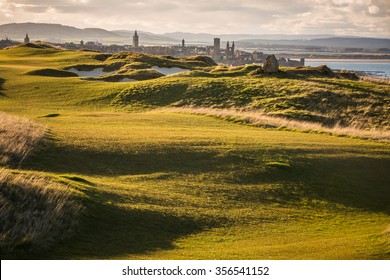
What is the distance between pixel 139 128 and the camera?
2864 centimetres

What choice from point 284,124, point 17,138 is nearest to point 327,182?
point 17,138

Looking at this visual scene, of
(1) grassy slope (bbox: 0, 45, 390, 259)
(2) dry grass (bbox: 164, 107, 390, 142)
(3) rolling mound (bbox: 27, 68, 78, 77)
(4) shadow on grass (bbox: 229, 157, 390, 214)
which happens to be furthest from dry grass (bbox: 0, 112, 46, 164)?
(3) rolling mound (bbox: 27, 68, 78, 77)

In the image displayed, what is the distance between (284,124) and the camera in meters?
35.2

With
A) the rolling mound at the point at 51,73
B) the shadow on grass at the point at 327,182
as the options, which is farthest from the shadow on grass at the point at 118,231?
the rolling mound at the point at 51,73

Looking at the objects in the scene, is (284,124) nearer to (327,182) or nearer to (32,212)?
(327,182)

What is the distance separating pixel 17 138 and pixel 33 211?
27.1 ft

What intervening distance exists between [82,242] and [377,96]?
3810cm

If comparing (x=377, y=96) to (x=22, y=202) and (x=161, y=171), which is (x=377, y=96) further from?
(x=22, y=202)

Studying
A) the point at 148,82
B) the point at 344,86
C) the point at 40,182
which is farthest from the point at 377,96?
the point at 40,182

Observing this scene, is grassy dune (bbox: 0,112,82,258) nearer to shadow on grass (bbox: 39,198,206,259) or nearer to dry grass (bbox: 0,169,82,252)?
dry grass (bbox: 0,169,82,252)

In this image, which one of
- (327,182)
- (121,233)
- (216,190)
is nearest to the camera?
(121,233)

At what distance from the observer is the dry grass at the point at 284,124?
32.3 m

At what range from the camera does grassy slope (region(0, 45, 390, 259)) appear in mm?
13805

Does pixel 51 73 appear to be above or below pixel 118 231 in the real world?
above
